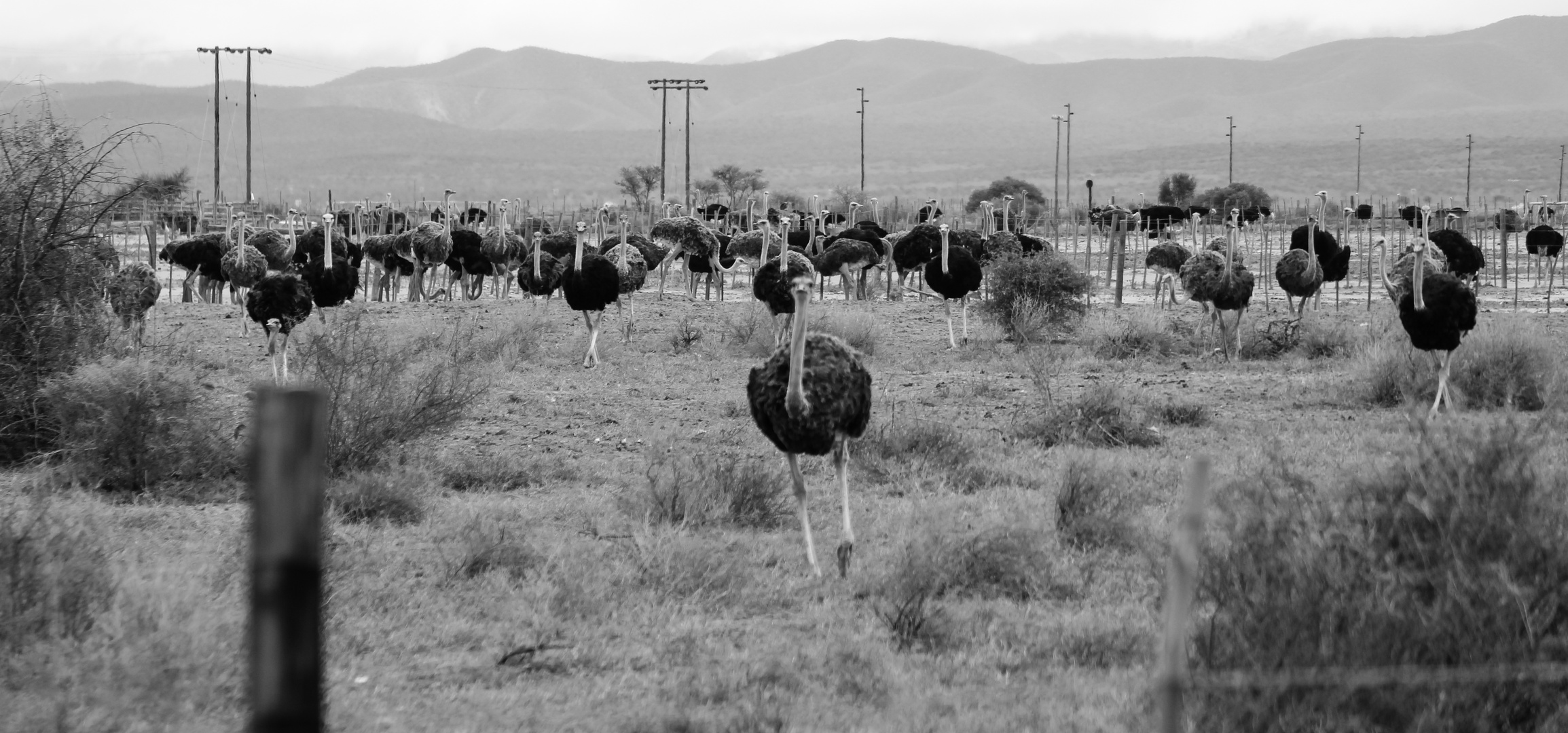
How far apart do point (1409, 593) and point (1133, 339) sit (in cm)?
1265

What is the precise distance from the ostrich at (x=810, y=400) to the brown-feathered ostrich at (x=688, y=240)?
1812cm

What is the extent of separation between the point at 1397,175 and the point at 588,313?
92.6 m

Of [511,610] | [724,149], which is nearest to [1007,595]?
[511,610]

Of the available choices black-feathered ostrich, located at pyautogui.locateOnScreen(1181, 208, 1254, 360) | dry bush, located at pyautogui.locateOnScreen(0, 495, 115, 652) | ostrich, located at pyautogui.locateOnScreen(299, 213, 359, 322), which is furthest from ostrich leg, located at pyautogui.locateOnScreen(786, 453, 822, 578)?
ostrich, located at pyautogui.locateOnScreen(299, 213, 359, 322)

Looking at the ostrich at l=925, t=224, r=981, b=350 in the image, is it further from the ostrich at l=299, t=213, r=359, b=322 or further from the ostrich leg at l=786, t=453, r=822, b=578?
the ostrich leg at l=786, t=453, r=822, b=578

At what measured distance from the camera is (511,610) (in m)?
6.61

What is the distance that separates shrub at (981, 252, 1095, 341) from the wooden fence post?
52.8ft

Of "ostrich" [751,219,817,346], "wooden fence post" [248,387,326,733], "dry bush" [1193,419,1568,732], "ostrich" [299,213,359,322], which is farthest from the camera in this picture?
"ostrich" [299,213,359,322]

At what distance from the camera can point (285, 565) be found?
2.53m

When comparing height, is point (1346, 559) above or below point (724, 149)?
below

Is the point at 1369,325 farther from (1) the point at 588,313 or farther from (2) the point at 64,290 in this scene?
(2) the point at 64,290

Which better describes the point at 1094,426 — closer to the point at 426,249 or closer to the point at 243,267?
the point at 243,267

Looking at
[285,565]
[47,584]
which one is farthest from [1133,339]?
[285,565]

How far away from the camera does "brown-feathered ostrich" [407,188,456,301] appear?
26.4 meters
